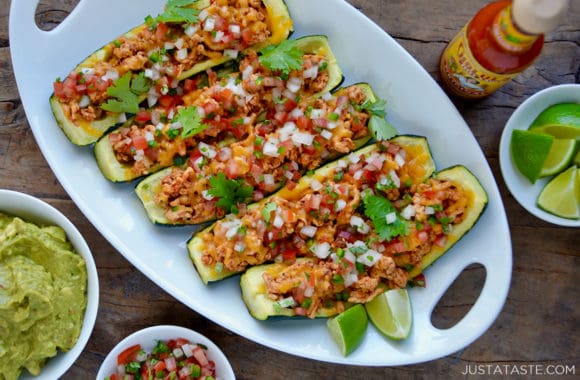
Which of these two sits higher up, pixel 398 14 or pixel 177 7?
pixel 177 7

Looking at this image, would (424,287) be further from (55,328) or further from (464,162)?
(55,328)

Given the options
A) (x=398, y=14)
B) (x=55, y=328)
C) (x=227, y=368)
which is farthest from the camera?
(x=398, y=14)

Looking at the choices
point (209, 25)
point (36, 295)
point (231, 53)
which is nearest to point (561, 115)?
point (231, 53)

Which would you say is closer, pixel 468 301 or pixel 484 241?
pixel 484 241

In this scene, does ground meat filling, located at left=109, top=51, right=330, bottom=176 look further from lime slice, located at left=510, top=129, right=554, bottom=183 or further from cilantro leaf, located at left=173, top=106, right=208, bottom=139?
lime slice, located at left=510, top=129, right=554, bottom=183

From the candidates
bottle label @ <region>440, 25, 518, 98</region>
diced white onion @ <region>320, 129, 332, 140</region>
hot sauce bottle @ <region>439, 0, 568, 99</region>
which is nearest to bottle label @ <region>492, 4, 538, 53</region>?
hot sauce bottle @ <region>439, 0, 568, 99</region>

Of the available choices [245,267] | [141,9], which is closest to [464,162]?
[245,267]

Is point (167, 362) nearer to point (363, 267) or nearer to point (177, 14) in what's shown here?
point (363, 267)

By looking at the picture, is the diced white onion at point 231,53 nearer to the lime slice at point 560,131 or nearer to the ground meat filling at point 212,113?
the ground meat filling at point 212,113
